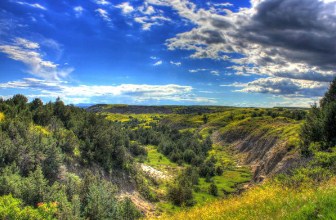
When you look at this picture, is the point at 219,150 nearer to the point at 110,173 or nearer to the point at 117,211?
the point at 110,173

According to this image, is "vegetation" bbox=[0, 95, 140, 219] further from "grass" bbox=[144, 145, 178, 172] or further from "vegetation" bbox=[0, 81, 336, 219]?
"grass" bbox=[144, 145, 178, 172]

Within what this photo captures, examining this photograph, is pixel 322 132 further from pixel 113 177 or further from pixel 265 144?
pixel 265 144

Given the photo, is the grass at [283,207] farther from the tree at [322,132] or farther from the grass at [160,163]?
the grass at [160,163]

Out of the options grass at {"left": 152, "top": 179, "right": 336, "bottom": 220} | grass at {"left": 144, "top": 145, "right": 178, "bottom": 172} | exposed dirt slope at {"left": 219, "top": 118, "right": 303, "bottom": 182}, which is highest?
grass at {"left": 152, "top": 179, "right": 336, "bottom": 220}

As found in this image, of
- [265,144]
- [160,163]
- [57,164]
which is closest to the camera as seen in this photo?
[57,164]

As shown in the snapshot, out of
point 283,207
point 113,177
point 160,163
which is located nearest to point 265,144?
point 160,163

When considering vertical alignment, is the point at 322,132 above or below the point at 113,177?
above

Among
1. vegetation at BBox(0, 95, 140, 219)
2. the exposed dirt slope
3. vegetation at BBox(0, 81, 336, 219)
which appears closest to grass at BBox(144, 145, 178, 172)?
vegetation at BBox(0, 81, 336, 219)

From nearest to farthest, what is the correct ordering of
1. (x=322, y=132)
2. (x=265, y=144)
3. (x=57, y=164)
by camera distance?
(x=57, y=164)
(x=322, y=132)
(x=265, y=144)

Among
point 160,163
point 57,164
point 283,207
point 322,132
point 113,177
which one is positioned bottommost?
point 160,163

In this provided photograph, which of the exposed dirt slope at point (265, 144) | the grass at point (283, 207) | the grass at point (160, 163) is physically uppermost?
the grass at point (283, 207)

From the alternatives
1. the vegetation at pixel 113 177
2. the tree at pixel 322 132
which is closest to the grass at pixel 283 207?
the vegetation at pixel 113 177

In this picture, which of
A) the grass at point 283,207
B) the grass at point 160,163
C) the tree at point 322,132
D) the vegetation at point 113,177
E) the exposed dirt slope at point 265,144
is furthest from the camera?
the grass at point 160,163

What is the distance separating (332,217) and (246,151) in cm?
6953
